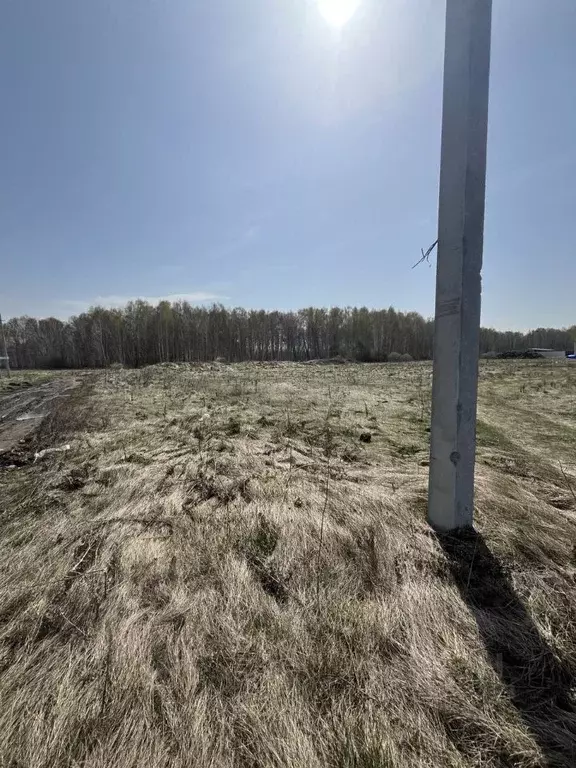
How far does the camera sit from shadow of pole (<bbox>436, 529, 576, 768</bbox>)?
134cm

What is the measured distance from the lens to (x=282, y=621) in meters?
1.90

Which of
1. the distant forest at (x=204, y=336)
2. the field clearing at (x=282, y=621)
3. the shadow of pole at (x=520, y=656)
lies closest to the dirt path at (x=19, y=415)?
the field clearing at (x=282, y=621)

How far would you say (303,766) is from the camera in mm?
1248

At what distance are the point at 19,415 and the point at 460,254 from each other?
10457 millimetres

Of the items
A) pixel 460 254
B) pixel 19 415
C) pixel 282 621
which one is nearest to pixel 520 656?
pixel 282 621

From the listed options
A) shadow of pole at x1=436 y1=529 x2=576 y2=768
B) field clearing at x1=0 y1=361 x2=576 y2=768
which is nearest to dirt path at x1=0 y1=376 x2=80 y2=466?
field clearing at x1=0 y1=361 x2=576 y2=768

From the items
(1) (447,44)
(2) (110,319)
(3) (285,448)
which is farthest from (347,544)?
(2) (110,319)

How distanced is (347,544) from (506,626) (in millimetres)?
1079

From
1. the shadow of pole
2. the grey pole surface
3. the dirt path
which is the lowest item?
the shadow of pole

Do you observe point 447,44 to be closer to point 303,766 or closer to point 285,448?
point 303,766

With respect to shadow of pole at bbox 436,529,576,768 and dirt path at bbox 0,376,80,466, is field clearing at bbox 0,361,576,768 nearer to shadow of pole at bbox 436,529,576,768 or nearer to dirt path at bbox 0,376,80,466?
shadow of pole at bbox 436,529,576,768

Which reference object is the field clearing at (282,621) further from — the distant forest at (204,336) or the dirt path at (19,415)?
the distant forest at (204,336)

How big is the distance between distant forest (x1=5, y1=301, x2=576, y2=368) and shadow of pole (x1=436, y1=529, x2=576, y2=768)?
5253 centimetres

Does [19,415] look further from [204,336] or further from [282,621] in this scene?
[204,336]
